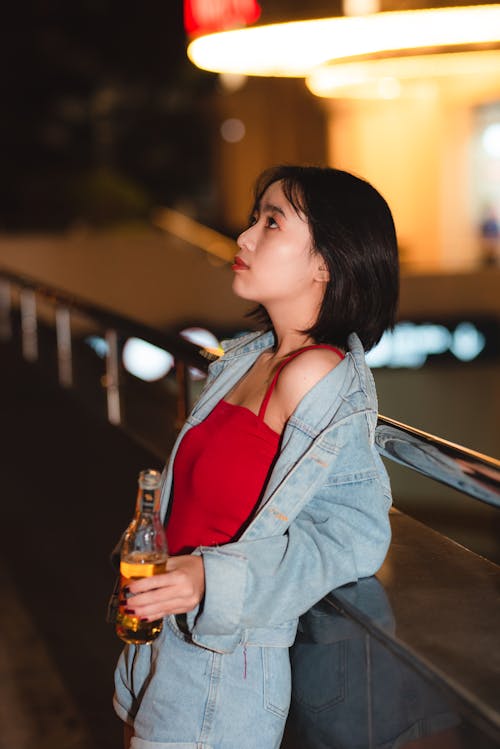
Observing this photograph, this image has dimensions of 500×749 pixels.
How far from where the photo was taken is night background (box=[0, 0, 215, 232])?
2753 cm

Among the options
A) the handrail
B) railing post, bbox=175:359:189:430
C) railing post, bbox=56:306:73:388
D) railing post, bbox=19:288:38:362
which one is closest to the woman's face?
the handrail

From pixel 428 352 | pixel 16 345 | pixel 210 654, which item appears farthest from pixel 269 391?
pixel 428 352

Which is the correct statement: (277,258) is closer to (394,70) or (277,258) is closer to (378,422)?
(378,422)

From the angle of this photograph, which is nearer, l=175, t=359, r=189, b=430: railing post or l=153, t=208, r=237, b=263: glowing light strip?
l=175, t=359, r=189, b=430: railing post

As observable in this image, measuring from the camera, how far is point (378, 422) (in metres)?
2.56

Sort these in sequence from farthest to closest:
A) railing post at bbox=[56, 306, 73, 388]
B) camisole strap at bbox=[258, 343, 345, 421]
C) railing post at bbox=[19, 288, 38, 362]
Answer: railing post at bbox=[19, 288, 38, 362] → railing post at bbox=[56, 306, 73, 388] → camisole strap at bbox=[258, 343, 345, 421]

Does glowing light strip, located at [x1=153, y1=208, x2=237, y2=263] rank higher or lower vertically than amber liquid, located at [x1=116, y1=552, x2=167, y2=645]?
lower

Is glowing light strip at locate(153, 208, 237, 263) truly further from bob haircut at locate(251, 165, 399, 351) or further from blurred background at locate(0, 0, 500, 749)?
bob haircut at locate(251, 165, 399, 351)

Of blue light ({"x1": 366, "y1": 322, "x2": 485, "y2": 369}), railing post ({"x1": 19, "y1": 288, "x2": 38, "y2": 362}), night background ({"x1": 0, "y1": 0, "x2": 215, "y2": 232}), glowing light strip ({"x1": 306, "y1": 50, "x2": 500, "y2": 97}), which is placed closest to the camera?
railing post ({"x1": 19, "y1": 288, "x2": 38, "y2": 362})

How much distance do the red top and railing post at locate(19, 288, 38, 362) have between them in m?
7.02

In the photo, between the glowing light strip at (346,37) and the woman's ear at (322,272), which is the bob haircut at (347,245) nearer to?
the woman's ear at (322,272)

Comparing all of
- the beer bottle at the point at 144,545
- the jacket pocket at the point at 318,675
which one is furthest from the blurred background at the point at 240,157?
the beer bottle at the point at 144,545

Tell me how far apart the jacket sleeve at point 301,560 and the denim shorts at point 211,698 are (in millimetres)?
149

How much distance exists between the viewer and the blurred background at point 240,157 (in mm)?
13172
